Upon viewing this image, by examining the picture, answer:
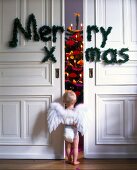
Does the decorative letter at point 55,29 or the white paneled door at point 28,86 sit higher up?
the decorative letter at point 55,29

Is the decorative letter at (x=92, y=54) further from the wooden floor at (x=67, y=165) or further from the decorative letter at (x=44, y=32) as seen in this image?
the wooden floor at (x=67, y=165)

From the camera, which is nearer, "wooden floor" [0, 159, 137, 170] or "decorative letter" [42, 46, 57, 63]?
"wooden floor" [0, 159, 137, 170]

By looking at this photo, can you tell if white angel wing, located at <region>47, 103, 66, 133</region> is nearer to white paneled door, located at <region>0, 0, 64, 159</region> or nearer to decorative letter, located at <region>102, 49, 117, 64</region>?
white paneled door, located at <region>0, 0, 64, 159</region>

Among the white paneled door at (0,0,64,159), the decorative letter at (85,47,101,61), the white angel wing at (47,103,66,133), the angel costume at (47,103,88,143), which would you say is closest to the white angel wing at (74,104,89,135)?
the angel costume at (47,103,88,143)

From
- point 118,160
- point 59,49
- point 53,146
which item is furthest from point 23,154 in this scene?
point 59,49

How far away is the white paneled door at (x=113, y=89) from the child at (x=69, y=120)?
0.62 ft

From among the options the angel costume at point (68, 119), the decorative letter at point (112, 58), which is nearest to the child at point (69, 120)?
the angel costume at point (68, 119)

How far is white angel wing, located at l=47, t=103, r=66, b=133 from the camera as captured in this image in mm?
2795

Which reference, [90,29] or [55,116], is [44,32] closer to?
[90,29]

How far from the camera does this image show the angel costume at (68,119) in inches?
109

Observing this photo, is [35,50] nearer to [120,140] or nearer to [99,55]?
[99,55]

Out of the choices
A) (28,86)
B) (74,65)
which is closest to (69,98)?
(28,86)

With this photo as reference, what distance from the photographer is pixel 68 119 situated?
278 centimetres

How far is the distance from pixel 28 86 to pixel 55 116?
451 mm
